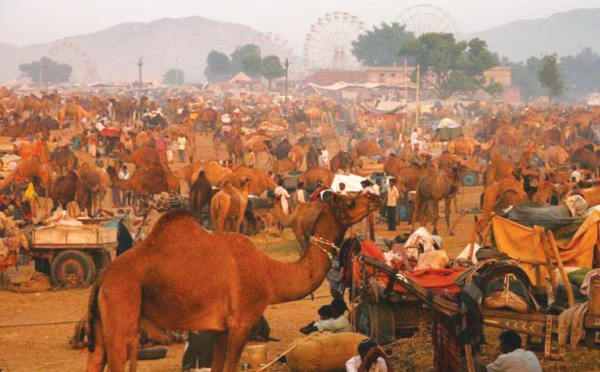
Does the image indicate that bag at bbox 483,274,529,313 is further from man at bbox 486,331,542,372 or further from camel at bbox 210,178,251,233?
camel at bbox 210,178,251,233

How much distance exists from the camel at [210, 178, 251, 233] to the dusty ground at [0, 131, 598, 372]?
4.72m

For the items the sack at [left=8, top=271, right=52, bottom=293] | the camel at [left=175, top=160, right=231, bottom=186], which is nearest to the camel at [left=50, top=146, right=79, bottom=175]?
the camel at [left=175, top=160, right=231, bottom=186]

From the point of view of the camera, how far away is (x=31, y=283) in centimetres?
1686

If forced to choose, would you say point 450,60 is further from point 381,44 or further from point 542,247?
point 542,247

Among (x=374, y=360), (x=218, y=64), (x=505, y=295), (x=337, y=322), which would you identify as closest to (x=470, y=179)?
(x=337, y=322)

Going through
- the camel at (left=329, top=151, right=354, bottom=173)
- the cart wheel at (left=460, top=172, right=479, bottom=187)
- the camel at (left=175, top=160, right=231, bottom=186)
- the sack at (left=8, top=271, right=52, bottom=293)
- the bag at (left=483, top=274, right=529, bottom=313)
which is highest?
the bag at (left=483, top=274, right=529, bottom=313)

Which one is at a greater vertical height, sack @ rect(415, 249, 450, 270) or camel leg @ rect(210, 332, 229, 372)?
sack @ rect(415, 249, 450, 270)

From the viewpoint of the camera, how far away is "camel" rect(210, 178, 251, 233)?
21.0 metres

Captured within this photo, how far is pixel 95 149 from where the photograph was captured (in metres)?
38.4

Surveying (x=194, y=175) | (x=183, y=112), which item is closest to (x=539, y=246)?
(x=194, y=175)

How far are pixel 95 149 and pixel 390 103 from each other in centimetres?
3503

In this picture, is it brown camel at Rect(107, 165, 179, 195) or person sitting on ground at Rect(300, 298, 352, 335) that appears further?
brown camel at Rect(107, 165, 179, 195)

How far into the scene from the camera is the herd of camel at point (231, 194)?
895 centimetres

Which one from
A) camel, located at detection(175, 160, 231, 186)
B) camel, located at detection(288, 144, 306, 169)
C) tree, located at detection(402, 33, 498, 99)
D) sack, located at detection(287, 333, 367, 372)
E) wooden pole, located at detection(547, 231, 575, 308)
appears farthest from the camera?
tree, located at detection(402, 33, 498, 99)
